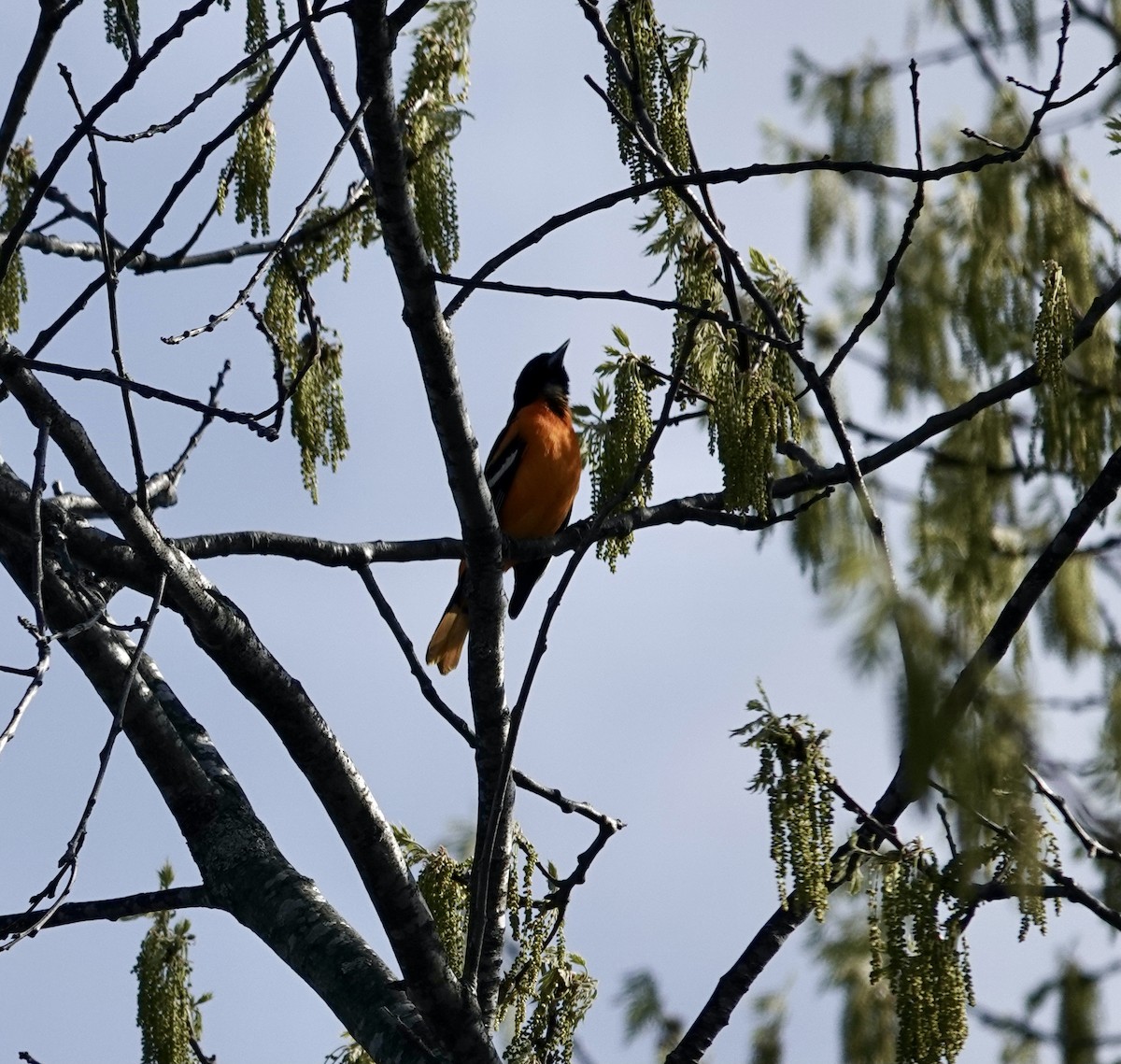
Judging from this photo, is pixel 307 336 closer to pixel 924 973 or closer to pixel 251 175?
pixel 251 175

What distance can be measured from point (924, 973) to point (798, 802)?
1.20ft

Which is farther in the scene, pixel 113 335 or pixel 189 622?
pixel 189 622

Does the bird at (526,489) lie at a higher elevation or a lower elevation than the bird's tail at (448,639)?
higher

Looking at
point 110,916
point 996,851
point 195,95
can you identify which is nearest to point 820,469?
point 996,851

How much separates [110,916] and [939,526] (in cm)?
194

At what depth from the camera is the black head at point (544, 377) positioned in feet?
22.5

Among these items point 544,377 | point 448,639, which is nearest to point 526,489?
point 448,639

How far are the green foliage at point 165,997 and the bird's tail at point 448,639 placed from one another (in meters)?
2.68

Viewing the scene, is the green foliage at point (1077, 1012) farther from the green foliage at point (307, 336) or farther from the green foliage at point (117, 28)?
the green foliage at point (117, 28)

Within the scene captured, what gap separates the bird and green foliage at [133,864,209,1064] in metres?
2.37

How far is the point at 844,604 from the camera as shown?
1.53 m

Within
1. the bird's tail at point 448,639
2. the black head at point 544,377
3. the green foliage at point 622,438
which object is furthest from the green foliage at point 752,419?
the black head at point 544,377

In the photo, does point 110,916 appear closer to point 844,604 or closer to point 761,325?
point 761,325

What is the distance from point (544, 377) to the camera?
6.93 meters
